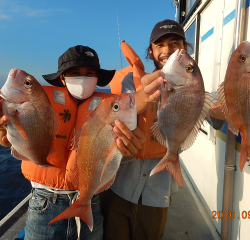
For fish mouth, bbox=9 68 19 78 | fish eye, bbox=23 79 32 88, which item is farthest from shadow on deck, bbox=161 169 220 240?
fish mouth, bbox=9 68 19 78

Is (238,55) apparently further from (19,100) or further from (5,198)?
(5,198)

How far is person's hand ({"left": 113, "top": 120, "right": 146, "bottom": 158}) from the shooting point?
1.73 meters

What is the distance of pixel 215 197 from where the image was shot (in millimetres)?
3266

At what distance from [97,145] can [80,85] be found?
0.98 metres

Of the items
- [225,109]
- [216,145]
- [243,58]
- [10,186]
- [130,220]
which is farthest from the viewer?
[10,186]

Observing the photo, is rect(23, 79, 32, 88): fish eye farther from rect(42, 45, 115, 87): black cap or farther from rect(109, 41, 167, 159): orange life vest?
rect(109, 41, 167, 159): orange life vest

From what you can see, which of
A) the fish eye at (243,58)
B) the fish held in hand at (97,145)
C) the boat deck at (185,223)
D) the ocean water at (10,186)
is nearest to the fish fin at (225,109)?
the fish eye at (243,58)

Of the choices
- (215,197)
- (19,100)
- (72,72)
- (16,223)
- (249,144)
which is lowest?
(16,223)

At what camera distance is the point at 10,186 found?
7707mm

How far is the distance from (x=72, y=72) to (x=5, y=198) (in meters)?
6.79

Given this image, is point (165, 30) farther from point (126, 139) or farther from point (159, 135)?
point (126, 139)

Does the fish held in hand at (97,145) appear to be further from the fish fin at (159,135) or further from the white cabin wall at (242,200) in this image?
the white cabin wall at (242,200)

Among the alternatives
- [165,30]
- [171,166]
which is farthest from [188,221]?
[165,30]

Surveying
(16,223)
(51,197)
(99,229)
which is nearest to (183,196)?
(99,229)
